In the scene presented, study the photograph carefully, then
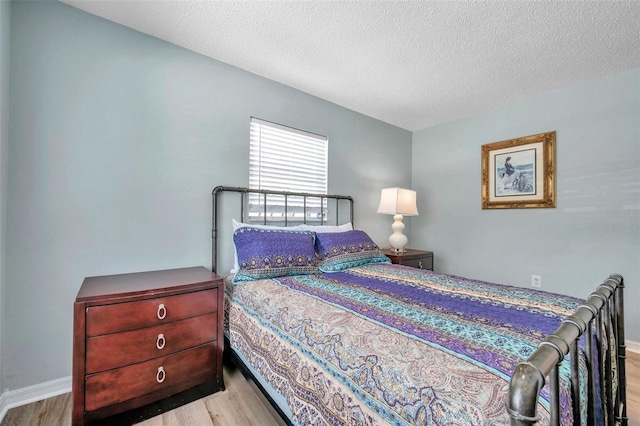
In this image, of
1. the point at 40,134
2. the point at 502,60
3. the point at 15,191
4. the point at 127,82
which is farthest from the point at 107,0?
the point at 502,60

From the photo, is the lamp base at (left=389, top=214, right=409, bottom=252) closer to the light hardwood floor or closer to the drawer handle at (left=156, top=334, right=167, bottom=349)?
the light hardwood floor

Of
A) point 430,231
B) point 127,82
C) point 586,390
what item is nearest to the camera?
point 586,390

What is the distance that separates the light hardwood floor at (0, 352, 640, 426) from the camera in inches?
56.3

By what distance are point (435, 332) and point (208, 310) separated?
1243mm

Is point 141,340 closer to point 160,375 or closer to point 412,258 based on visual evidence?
point 160,375

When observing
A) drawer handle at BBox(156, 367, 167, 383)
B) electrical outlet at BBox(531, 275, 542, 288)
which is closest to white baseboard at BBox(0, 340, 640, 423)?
drawer handle at BBox(156, 367, 167, 383)

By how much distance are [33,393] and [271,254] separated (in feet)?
5.07

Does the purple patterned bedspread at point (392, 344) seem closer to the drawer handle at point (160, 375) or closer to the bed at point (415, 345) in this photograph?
the bed at point (415, 345)

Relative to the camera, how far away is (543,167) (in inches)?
109

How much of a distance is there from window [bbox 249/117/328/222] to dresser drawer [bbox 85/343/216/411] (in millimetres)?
1166

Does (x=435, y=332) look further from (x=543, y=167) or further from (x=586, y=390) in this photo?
(x=543, y=167)

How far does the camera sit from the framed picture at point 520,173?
8.97 ft

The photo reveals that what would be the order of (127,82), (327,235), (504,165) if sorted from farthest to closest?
(504,165)
(327,235)
(127,82)

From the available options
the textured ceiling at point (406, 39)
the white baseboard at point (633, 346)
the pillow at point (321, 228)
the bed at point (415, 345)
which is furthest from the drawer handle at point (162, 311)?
the white baseboard at point (633, 346)
